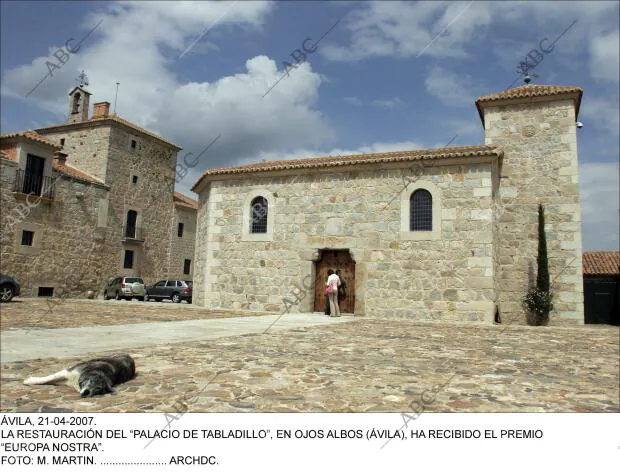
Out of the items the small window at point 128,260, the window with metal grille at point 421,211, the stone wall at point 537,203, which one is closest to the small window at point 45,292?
the small window at point 128,260

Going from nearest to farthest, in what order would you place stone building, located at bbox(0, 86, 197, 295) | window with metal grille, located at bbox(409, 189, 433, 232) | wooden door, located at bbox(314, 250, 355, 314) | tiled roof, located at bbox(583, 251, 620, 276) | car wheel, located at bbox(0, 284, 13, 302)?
window with metal grille, located at bbox(409, 189, 433, 232), car wheel, located at bbox(0, 284, 13, 302), wooden door, located at bbox(314, 250, 355, 314), stone building, located at bbox(0, 86, 197, 295), tiled roof, located at bbox(583, 251, 620, 276)

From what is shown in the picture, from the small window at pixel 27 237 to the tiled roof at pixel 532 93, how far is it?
19313mm

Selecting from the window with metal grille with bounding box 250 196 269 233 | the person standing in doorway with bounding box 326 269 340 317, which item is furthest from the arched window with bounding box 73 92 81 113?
the person standing in doorway with bounding box 326 269 340 317

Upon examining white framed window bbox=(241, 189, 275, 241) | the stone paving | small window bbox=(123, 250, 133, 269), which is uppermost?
white framed window bbox=(241, 189, 275, 241)

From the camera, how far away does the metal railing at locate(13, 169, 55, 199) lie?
1989 cm

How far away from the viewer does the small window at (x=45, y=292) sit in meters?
21.0

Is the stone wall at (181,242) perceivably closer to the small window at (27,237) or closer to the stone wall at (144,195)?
the stone wall at (144,195)

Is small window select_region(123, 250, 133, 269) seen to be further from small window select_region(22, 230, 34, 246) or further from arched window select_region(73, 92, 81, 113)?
arched window select_region(73, 92, 81, 113)

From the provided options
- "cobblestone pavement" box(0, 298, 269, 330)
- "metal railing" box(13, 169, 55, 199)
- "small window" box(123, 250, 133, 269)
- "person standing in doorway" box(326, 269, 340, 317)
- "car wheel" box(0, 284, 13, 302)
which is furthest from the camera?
"small window" box(123, 250, 133, 269)

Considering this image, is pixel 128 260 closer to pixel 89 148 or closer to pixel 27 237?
pixel 89 148

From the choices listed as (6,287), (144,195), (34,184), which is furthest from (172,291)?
(6,287)

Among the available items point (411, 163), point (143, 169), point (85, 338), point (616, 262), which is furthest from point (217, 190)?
point (616, 262)

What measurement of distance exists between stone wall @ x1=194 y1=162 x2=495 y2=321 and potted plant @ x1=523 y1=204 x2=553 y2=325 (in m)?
2.16

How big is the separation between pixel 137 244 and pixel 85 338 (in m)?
23.0
